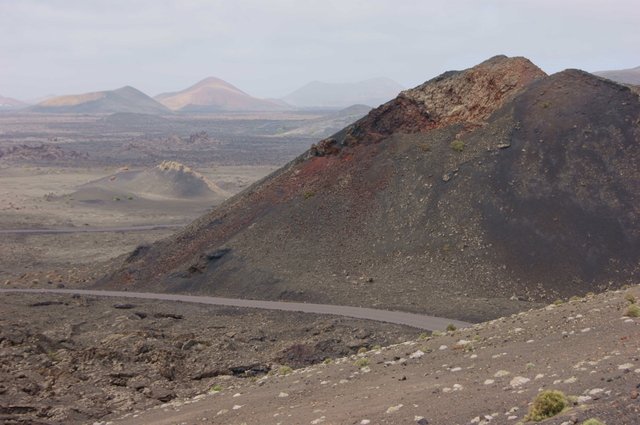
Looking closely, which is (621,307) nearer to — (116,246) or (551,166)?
(551,166)

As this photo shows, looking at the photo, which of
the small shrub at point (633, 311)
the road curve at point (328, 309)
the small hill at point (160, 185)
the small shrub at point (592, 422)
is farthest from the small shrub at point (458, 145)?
the small hill at point (160, 185)

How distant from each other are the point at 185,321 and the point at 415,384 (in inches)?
691

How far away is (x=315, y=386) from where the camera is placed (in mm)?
13867

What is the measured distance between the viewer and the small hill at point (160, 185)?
9006cm

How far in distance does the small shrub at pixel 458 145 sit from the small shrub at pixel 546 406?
3251 centimetres

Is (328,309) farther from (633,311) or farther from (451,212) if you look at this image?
(633,311)

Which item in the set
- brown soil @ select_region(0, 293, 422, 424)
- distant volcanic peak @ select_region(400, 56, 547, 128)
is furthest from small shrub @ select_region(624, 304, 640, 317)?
distant volcanic peak @ select_region(400, 56, 547, 128)

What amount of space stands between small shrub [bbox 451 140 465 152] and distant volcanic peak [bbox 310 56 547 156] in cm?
362

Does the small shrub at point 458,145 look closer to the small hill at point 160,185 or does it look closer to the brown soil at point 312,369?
the brown soil at point 312,369

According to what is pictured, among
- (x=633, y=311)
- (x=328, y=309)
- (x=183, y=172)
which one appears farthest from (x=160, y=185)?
(x=633, y=311)

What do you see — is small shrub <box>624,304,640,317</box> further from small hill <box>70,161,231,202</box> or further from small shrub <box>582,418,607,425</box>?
small hill <box>70,161,231,202</box>

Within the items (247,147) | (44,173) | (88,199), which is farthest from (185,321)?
(247,147)

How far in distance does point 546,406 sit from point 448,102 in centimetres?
4093

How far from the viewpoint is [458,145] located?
128 ft
